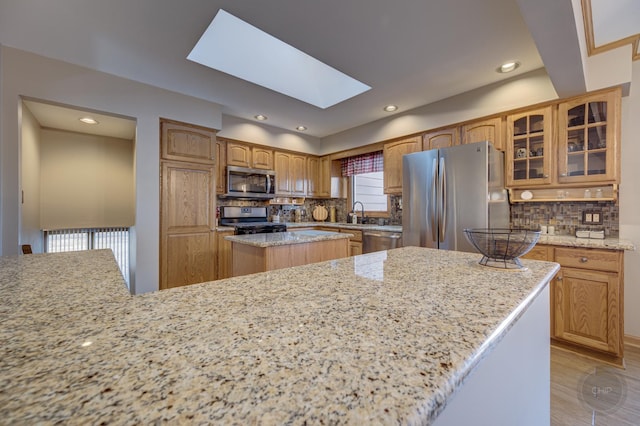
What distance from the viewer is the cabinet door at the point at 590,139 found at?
83.3 inches

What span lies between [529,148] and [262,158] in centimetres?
333

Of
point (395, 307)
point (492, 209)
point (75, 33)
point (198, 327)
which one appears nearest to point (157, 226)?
point (75, 33)

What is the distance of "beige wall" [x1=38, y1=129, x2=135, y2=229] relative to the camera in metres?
3.46

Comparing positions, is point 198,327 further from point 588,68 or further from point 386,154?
point 386,154

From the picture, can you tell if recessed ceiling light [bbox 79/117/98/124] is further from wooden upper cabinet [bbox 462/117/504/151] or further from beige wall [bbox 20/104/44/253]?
wooden upper cabinet [bbox 462/117/504/151]

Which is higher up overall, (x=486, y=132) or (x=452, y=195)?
(x=486, y=132)

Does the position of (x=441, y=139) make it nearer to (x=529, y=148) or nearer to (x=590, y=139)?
(x=529, y=148)

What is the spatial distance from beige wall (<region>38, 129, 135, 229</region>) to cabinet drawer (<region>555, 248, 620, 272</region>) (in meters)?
4.88

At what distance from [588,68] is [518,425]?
9.19 feet

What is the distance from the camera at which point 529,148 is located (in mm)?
2527

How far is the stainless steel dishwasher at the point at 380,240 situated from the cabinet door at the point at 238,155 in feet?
6.71

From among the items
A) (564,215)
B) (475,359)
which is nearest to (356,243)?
(564,215)

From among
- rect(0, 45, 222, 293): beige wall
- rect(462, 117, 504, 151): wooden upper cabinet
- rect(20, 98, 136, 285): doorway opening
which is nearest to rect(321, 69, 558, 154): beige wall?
rect(462, 117, 504, 151): wooden upper cabinet

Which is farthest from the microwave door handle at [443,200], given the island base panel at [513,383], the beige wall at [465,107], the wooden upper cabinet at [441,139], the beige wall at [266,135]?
the beige wall at [266,135]
